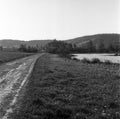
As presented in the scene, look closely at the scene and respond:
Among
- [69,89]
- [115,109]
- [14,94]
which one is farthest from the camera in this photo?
[69,89]

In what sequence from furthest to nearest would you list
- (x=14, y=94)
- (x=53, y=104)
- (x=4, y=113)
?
(x=14, y=94)
(x=53, y=104)
(x=4, y=113)

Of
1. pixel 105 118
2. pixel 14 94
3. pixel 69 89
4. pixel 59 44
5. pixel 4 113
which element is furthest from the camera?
pixel 59 44

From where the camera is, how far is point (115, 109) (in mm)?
8383

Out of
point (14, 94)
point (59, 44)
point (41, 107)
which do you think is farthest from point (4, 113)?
point (59, 44)

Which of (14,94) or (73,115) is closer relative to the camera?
(73,115)

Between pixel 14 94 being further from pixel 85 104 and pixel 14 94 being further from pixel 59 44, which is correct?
pixel 59 44

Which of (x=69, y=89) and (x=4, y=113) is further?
(x=69, y=89)

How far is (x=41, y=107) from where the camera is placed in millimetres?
8672

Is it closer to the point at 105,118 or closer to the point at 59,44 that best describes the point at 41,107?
the point at 105,118

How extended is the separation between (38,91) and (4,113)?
385 centimetres

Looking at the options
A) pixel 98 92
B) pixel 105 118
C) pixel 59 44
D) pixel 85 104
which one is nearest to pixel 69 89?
pixel 98 92

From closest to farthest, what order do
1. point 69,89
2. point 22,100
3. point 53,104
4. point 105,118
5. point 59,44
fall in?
point 105,118 < point 53,104 < point 22,100 < point 69,89 < point 59,44

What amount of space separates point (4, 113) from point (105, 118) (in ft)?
13.2

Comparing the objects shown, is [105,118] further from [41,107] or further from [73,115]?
[41,107]
